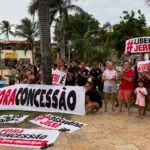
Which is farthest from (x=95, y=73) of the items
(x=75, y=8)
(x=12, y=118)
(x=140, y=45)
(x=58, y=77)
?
(x=75, y=8)

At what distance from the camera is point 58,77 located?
55.3ft

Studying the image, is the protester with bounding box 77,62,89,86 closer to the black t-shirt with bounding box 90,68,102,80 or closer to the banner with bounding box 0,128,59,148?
the black t-shirt with bounding box 90,68,102,80

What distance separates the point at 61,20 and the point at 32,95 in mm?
23818

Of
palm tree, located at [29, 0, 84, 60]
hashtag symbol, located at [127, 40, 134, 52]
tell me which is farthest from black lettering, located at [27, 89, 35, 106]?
palm tree, located at [29, 0, 84, 60]

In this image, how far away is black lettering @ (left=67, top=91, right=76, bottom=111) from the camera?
13.4 meters

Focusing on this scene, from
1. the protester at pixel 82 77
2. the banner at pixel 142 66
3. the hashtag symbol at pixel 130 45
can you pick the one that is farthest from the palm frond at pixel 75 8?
the banner at pixel 142 66

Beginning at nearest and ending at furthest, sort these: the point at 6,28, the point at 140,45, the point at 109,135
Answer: the point at 109,135, the point at 140,45, the point at 6,28

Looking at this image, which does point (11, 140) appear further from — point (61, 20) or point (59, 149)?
point (61, 20)

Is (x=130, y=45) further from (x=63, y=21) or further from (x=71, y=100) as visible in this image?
(x=63, y=21)

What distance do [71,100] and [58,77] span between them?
3.53 meters

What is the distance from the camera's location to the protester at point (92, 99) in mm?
13352

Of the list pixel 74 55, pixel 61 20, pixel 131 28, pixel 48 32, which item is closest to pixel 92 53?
pixel 74 55

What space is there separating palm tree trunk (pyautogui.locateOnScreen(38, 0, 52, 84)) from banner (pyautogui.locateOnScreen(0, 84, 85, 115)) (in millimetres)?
1604

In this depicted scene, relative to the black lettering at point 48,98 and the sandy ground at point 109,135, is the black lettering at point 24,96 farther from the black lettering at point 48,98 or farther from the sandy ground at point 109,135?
the sandy ground at point 109,135
